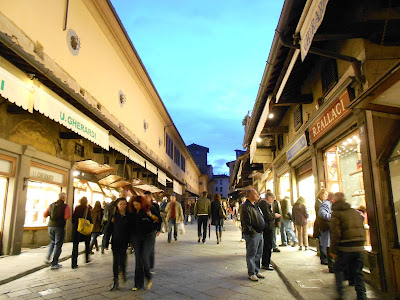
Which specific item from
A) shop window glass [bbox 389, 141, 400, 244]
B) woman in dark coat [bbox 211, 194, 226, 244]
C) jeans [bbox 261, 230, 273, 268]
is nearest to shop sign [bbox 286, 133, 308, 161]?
woman in dark coat [bbox 211, 194, 226, 244]

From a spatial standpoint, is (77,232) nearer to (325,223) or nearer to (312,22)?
(325,223)

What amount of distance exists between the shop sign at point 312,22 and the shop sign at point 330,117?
52.9 inches

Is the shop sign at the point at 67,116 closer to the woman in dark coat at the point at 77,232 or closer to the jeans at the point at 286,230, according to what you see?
the woman in dark coat at the point at 77,232

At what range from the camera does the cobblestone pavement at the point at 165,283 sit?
461 cm

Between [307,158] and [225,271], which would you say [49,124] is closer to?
[225,271]

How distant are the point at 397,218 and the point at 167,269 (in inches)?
169

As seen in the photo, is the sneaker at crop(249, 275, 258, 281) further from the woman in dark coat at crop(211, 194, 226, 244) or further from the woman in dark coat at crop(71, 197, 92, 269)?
the woman in dark coat at crop(211, 194, 226, 244)

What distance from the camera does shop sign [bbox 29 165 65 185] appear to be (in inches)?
346

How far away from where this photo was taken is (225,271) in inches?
245

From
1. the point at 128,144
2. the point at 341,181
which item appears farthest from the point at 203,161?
the point at 341,181

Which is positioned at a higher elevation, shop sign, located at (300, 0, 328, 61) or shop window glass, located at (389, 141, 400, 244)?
shop sign, located at (300, 0, 328, 61)

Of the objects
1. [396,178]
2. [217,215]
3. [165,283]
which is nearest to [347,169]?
[396,178]

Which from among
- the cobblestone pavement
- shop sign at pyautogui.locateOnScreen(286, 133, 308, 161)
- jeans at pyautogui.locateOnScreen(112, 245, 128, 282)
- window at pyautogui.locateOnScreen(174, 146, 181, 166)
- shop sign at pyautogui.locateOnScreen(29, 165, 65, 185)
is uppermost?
window at pyautogui.locateOnScreen(174, 146, 181, 166)

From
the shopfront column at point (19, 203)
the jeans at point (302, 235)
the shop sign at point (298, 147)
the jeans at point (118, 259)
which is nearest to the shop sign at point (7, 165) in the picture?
the shopfront column at point (19, 203)
